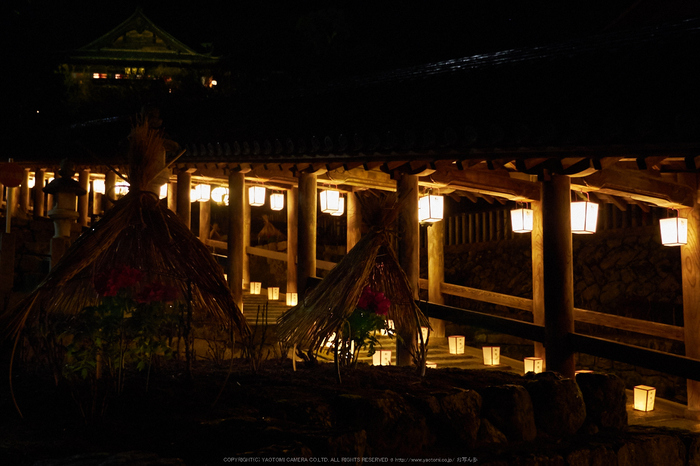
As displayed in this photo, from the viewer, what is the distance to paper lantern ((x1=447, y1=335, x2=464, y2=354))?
1188 centimetres

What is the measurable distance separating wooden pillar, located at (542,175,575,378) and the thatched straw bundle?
216cm

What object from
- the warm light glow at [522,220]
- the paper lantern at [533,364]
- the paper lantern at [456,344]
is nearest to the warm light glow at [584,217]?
the warm light glow at [522,220]

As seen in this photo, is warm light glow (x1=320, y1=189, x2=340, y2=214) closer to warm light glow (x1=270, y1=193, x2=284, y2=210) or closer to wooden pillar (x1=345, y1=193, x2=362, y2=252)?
wooden pillar (x1=345, y1=193, x2=362, y2=252)

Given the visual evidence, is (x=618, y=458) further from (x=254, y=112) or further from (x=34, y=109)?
(x=34, y=109)

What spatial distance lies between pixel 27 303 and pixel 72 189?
21.0 feet

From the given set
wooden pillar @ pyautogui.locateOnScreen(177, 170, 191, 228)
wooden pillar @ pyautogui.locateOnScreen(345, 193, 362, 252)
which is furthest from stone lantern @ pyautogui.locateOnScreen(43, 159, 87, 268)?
wooden pillar @ pyautogui.locateOnScreen(345, 193, 362, 252)

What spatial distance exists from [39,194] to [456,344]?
11491 millimetres

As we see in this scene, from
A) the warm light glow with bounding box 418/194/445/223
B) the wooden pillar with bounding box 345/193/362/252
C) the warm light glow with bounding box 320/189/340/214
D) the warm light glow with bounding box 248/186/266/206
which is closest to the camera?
the warm light glow with bounding box 418/194/445/223

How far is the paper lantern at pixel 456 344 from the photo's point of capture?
11.9 metres

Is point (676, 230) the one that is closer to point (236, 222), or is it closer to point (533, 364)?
point (533, 364)

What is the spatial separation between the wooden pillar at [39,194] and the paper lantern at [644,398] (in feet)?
47.6

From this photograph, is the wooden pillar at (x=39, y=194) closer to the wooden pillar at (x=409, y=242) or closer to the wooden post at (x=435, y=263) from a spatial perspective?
the wooden post at (x=435, y=263)

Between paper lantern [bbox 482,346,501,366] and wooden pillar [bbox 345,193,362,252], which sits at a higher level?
wooden pillar [bbox 345,193,362,252]

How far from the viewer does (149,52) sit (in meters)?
26.5
